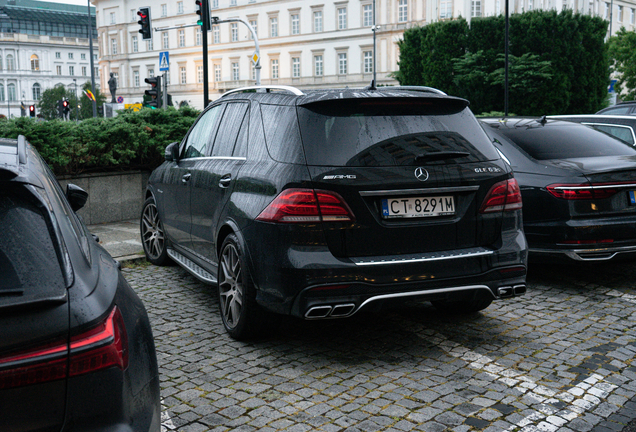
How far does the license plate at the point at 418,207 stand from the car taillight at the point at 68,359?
2.39 metres

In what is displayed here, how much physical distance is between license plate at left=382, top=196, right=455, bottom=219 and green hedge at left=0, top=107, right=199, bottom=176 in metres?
6.87

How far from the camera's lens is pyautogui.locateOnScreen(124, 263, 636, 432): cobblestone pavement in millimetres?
3609

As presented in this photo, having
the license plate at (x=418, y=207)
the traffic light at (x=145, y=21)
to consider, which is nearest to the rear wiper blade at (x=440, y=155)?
the license plate at (x=418, y=207)

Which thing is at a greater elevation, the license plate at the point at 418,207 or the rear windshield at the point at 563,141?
the rear windshield at the point at 563,141

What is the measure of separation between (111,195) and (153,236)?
3.52 metres

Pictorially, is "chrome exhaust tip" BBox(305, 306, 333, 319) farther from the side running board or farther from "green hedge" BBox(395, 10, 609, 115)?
"green hedge" BBox(395, 10, 609, 115)

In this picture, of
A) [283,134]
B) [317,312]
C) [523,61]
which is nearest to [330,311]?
[317,312]

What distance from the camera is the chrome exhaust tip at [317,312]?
162 inches

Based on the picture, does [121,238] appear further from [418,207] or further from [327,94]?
[418,207]

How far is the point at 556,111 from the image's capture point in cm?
4575

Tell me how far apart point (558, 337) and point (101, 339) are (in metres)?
3.80

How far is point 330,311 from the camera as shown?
13.6 feet

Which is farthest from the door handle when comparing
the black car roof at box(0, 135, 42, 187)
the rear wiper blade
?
the black car roof at box(0, 135, 42, 187)

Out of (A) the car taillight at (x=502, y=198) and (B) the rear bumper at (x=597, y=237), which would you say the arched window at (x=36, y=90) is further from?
(A) the car taillight at (x=502, y=198)
